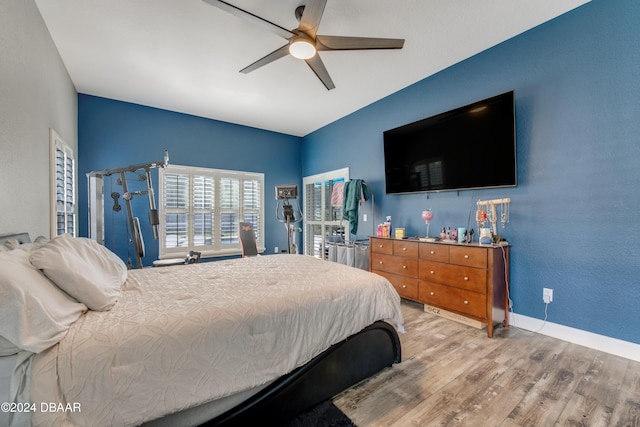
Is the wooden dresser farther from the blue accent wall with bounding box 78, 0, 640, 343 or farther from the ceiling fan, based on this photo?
the ceiling fan

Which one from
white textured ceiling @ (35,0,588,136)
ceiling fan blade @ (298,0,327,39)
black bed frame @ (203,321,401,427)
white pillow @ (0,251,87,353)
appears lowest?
black bed frame @ (203,321,401,427)

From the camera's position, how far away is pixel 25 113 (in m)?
1.80

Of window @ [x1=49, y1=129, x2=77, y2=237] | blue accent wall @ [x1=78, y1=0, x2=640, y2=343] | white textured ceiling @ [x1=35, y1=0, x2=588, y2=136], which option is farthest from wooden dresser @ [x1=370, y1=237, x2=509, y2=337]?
window @ [x1=49, y1=129, x2=77, y2=237]

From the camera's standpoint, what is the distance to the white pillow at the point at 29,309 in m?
0.83

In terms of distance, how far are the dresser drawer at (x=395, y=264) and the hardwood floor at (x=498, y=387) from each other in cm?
82

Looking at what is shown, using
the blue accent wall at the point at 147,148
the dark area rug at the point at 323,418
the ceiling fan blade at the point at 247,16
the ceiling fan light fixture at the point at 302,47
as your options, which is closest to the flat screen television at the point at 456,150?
the ceiling fan light fixture at the point at 302,47

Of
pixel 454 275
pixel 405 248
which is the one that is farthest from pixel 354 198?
pixel 454 275

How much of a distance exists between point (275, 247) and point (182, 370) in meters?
4.34

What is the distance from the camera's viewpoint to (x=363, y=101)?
398 cm

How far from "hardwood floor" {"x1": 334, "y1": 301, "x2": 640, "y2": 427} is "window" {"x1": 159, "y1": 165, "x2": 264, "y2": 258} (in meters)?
3.69

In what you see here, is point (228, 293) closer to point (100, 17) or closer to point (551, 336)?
point (100, 17)

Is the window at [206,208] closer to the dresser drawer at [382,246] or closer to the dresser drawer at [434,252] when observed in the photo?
the dresser drawer at [382,246]

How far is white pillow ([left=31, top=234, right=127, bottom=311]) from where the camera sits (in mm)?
1118

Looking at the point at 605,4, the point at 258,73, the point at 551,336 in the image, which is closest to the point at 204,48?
the point at 258,73
